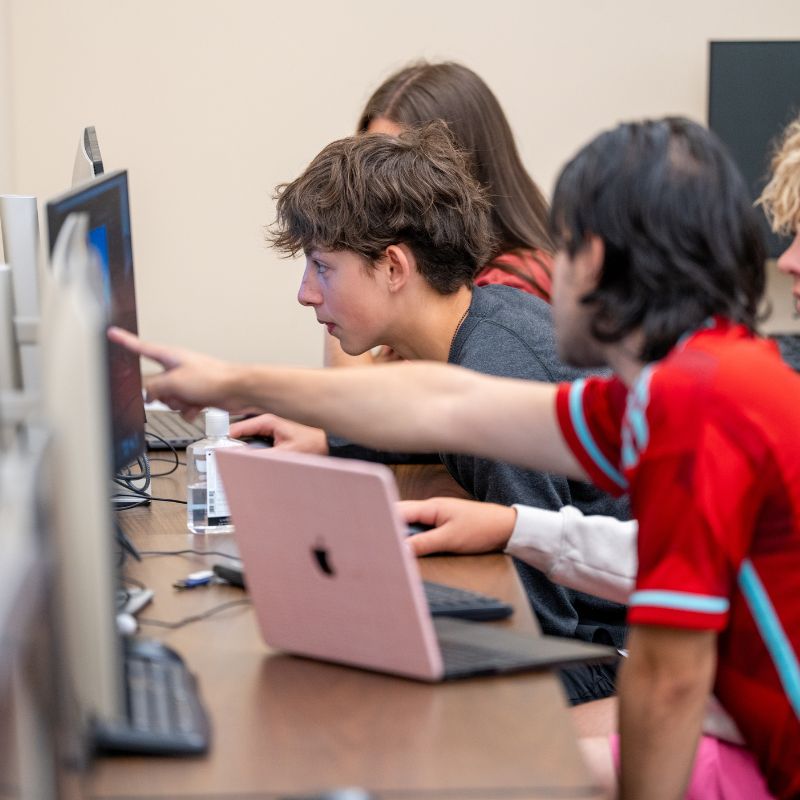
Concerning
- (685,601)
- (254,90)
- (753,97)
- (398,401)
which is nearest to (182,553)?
(398,401)

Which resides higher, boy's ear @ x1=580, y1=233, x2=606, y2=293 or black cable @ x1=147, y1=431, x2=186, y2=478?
boy's ear @ x1=580, y1=233, x2=606, y2=293

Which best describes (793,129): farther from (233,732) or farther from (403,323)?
(233,732)

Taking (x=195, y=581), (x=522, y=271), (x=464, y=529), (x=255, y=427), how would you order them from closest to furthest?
(x=195, y=581) → (x=464, y=529) → (x=255, y=427) → (x=522, y=271)

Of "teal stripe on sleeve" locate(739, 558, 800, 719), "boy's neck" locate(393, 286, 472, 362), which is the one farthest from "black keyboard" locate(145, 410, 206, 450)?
"teal stripe on sleeve" locate(739, 558, 800, 719)

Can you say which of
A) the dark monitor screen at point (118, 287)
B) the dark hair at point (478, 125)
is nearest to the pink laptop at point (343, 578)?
the dark monitor screen at point (118, 287)

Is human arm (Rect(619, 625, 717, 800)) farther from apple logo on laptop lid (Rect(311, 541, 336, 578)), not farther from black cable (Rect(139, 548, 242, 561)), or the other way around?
black cable (Rect(139, 548, 242, 561))

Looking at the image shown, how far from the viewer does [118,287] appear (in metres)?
1.48

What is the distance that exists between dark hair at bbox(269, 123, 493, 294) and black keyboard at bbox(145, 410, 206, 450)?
0.40 meters

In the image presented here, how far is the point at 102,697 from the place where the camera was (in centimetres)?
84

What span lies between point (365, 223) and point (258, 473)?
0.81 meters

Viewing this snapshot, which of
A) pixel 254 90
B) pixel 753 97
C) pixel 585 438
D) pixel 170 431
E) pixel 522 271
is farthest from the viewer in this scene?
pixel 254 90

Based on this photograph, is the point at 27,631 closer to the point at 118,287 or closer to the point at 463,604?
the point at 463,604

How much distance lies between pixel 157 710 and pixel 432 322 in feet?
3.26

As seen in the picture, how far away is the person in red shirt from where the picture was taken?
1.00 metres
